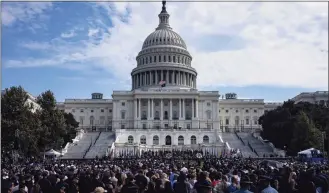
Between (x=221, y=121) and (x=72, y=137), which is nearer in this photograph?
(x=72, y=137)

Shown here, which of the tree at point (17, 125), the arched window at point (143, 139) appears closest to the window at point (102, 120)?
the arched window at point (143, 139)

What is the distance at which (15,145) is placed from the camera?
199 ft

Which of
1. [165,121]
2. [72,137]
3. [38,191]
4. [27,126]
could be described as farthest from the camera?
[165,121]

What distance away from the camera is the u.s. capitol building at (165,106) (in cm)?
11131

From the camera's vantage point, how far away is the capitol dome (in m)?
143

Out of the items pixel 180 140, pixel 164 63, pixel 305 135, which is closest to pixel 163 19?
pixel 164 63

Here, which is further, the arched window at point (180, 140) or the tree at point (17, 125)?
the arched window at point (180, 140)

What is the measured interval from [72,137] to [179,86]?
173ft

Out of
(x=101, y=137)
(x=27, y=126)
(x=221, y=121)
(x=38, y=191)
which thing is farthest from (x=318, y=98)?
(x=38, y=191)

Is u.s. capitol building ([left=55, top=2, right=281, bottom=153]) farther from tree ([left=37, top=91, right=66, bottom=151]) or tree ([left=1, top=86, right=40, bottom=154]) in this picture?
tree ([left=1, top=86, right=40, bottom=154])

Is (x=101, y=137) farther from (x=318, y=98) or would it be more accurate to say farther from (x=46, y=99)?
(x=318, y=98)

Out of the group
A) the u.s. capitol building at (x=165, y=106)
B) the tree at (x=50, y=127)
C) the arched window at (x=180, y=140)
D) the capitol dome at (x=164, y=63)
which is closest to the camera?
the tree at (x=50, y=127)

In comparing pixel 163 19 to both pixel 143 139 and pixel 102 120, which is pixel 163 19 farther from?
pixel 143 139

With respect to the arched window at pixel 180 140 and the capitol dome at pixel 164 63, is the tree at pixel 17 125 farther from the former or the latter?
the capitol dome at pixel 164 63
